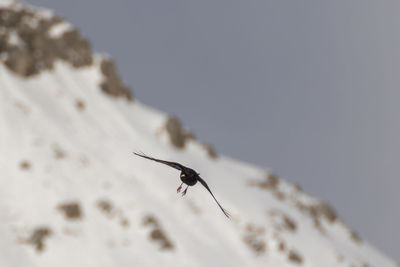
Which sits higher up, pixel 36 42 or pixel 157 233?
pixel 36 42

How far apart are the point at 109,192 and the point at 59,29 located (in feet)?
123

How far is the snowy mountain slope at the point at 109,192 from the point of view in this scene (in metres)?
35.3

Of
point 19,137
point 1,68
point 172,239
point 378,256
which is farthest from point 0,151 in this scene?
point 378,256

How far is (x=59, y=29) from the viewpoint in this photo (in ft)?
215

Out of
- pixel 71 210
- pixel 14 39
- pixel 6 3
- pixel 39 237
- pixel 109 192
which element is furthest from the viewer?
pixel 6 3

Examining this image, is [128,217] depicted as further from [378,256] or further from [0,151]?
[378,256]

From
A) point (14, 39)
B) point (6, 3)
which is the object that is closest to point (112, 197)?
point (14, 39)

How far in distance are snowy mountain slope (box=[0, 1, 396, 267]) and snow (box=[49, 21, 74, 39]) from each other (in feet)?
7.10

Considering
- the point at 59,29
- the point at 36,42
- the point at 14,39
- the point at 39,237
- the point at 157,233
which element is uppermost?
the point at 59,29

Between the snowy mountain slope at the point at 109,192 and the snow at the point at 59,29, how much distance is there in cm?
216

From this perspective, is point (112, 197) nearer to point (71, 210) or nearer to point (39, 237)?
point (71, 210)

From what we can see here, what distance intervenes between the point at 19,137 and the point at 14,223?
456 inches

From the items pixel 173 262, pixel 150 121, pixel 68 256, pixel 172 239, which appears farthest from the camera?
pixel 150 121

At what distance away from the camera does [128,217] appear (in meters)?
39.6
